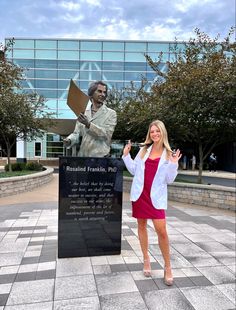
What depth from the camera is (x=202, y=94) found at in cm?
903

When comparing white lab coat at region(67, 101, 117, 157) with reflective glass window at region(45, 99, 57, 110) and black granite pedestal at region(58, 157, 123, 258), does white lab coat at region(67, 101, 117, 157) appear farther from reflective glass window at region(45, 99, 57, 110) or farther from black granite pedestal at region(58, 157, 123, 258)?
reflective glass window at region(45, 99, 57, 110)

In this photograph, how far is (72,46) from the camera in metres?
31.8

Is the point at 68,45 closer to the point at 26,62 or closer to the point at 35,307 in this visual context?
the point at 26,62

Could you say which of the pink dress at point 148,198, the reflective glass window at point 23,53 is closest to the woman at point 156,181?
the pink dress at point 148,198

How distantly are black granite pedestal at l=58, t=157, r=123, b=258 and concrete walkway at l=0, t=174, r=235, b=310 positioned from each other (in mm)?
210

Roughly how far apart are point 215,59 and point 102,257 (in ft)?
24.3

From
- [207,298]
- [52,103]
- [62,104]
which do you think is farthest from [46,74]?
[207,298]

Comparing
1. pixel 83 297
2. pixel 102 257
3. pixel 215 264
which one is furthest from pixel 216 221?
pixel 83 297

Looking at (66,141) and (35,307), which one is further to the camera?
(66,141)

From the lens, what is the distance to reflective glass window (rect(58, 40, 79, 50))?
3154 centimetres

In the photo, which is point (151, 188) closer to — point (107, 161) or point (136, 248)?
point (107, 161)

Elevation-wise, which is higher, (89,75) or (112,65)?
(112,65)

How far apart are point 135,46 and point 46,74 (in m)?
9.76

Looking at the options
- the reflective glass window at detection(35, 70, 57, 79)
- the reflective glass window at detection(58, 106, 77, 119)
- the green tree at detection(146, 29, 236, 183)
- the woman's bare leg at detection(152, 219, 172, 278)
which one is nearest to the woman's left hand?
the woman's bare leg at detection(152, 219, 172, 278)
